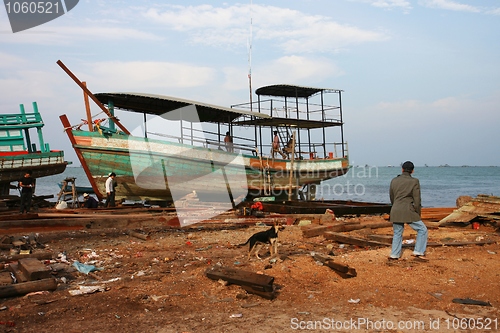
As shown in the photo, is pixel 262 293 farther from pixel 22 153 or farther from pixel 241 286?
pixel 22 153

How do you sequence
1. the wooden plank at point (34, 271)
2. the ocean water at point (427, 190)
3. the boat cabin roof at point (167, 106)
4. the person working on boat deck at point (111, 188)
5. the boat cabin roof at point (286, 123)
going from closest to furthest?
the wooden plank at point (34, 271)
the person working on boat deck at point (111, 188)
the boat cabin roof at point (167, 106)
the boat cabin roof at point (286, 123)
the ocean water at point (427, 190)

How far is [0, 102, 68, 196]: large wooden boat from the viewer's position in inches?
734

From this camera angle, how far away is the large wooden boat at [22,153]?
18.6m

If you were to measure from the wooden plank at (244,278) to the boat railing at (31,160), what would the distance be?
16.6 meters

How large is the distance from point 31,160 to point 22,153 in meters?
0.86

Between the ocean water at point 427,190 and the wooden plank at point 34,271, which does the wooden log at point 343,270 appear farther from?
the ocean water at point 427,190

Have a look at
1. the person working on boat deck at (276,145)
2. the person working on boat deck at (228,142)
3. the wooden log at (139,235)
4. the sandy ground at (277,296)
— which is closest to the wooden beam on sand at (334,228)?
the sandy ground at (277,296)

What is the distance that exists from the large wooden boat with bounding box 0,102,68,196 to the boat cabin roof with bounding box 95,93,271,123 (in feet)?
A: 17.2

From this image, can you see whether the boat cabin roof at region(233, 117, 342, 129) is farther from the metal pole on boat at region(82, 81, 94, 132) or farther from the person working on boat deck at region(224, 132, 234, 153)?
the metal pole on boat at region(82, 81, 94, 132)

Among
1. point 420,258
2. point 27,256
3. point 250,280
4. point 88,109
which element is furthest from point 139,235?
point 88,109

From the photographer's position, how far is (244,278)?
198 inches

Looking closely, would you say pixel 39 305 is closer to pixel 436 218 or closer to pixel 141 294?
pixel 141 294

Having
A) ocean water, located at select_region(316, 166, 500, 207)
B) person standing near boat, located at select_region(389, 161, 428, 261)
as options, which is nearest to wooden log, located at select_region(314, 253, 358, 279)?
person standing near boat, located at select_region(389, 161, 428, 261)

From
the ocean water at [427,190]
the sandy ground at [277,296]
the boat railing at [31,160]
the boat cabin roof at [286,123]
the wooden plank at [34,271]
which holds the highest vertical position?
the boat cabin roof at [286,123]
